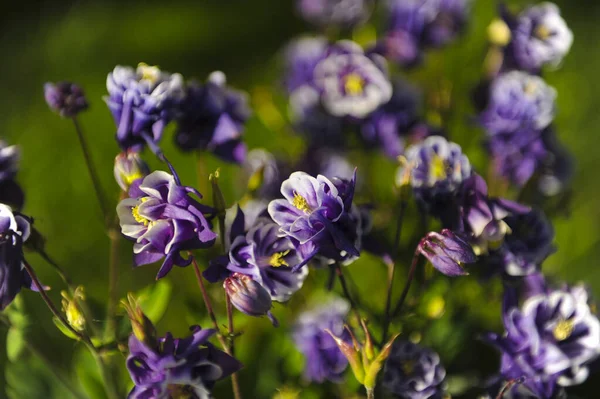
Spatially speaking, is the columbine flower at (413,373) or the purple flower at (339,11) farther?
the purple flower at (339,11)

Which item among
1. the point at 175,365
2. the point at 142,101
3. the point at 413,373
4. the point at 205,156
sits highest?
the point at 142,101

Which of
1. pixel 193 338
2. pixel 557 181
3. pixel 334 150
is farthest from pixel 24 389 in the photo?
pixel 557 181

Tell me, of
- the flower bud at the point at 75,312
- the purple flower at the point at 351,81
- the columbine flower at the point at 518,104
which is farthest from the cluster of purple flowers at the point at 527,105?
the flower bud at the point at 75,312

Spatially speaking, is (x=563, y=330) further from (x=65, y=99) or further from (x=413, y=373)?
(x=65, y=99)

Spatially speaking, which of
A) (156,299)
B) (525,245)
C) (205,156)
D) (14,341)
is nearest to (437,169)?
(525,245)

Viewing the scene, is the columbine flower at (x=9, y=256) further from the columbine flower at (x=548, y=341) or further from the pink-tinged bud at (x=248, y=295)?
the columbine flower at (x=548, y=341)

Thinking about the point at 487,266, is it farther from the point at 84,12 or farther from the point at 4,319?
the point at 84,12
